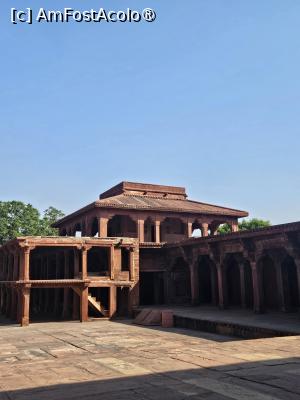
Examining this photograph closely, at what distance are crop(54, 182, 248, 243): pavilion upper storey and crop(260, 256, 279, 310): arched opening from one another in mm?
9438

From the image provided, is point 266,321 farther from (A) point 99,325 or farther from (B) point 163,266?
(B) point 163,266

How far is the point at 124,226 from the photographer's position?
30.5 metres

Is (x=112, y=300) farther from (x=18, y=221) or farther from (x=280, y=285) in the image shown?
(x=18, y=221)

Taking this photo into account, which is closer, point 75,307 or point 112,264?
point 112,264

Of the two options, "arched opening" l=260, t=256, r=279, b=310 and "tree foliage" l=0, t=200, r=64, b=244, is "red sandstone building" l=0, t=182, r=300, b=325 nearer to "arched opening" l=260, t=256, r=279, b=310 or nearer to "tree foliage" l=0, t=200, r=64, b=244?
"arched opening" l=260, t=256, r=279, b=310

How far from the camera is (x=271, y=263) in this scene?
846 inches

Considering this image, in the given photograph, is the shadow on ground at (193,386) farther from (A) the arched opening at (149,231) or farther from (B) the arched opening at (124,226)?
(A) the arched opening at (149,231)

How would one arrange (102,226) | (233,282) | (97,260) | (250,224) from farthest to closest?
(250,224)
(97,260)
(102,226)
(233,282)

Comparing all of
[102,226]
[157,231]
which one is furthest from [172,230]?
[102,226]

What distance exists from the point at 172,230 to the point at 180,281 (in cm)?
550

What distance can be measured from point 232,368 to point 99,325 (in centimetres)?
1333

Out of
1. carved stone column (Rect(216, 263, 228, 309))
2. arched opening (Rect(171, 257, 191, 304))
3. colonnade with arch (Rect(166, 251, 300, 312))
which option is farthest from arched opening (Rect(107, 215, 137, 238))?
carved stone column (Rect(216, 263, 228, 309))

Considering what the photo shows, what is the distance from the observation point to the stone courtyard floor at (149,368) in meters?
7.19

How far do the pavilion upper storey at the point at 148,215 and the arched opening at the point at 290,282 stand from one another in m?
10.9
